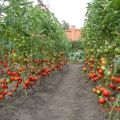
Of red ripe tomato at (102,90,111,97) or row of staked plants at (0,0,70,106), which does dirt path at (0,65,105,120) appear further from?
red ripe tomato at (102,90,111,97)

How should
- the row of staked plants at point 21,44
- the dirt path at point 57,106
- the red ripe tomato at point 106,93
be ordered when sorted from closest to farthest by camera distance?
the red ripe tomato at point 106,93 → the row of staked plants at point 21,44 → the dirt path at point 57,106

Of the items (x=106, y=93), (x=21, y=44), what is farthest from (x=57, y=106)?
(x=106, y=93)

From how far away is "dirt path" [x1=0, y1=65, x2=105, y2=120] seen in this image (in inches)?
217

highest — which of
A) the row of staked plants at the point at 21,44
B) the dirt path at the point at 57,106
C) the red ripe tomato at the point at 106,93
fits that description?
the row of staked plants at the point at 21,44

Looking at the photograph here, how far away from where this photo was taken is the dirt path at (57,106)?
5515 millimetres

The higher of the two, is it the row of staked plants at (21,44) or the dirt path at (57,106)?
the row of staked plants at (21,44)

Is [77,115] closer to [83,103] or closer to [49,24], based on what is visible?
[83,103]

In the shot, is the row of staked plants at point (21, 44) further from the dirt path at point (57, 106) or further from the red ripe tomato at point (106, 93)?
the red ripe tomato at point (106, 93)

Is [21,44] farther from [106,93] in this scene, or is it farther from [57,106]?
A: [106,93]

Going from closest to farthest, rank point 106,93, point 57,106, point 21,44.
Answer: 1. point 106,93
2. point 21,44
3. point 57,106

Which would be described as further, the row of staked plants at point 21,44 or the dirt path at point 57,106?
the dirt path at point 57,106

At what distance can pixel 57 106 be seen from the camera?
21.4 feet

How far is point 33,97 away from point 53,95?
2.63 ft

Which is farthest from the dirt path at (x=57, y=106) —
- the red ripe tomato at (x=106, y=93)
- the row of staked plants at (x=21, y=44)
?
the red ripe tomato at (x=106, y=93)
